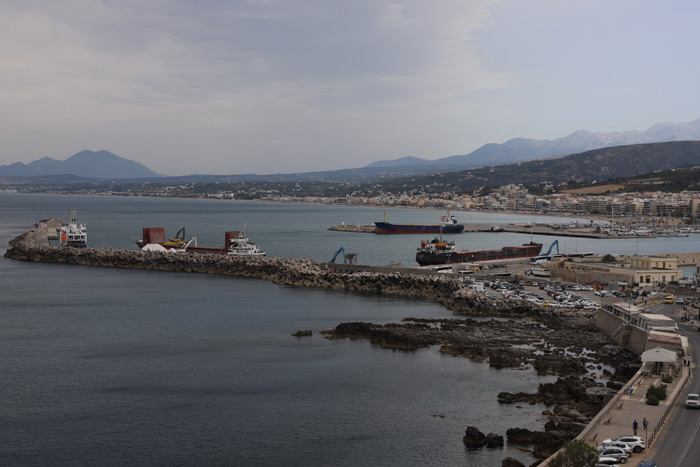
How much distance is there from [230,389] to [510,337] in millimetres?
9076

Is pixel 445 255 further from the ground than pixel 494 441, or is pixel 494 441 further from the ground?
pixel 445 255

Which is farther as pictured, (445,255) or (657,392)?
(445,255)

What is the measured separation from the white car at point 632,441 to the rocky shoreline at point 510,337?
1.56 metres

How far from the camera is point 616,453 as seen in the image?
928 cm

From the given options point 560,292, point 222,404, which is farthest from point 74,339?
point 560,292

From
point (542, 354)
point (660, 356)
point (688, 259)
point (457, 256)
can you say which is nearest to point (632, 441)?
point (660, 356)

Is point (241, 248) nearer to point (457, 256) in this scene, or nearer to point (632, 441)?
point (457, 256)

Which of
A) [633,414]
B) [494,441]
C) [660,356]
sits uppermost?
[660,356]

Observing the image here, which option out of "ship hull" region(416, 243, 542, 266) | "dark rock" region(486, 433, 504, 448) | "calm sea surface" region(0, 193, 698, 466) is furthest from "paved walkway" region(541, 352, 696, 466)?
"ship hull" region(416, 243, 542, 266)

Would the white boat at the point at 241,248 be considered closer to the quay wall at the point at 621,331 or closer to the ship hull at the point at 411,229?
the quay wall at the point at 621,331

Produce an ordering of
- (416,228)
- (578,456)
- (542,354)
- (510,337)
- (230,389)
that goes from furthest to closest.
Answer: (416,228) → (510,337) → (542,354) → (230,389) → (578,456)

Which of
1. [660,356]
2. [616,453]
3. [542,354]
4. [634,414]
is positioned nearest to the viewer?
[616,453]

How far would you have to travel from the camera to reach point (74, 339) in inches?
780

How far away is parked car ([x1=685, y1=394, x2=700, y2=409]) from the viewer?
11.4 meters
